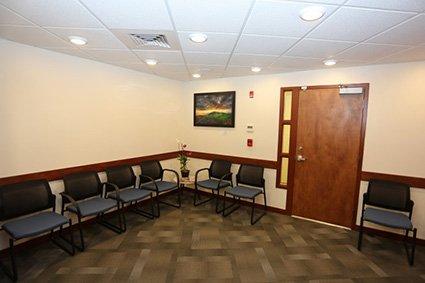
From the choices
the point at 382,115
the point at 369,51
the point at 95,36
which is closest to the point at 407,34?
the point at 369,51

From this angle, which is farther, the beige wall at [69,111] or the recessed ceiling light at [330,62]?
the recessed ceiling light at [330,62]

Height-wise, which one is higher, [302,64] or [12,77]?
[302,64]

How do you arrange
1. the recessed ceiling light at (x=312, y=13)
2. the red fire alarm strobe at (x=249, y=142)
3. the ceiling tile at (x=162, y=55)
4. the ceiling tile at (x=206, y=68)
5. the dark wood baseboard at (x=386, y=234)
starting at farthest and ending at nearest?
the red fire alarm strobe at (x=249, y=142) → the ceiling tile at (x=206, y=68) → the dark wood baseboard at (x=386, y=234) → the ceiling tile at (x=162, y=55) → the recessed ceiling light at (x=312, y=13)

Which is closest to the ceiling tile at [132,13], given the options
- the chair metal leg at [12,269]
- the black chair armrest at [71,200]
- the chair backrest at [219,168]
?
the black chair armrest at [71,200]

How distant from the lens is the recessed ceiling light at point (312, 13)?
157cm

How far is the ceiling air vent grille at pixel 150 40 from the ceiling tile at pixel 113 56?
0.44 metres

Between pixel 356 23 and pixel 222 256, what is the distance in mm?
2660

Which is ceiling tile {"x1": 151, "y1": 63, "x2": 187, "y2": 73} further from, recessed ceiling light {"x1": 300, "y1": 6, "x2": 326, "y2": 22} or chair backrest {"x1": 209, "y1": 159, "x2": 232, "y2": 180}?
recessed ceiling light {"x1": 300, "y1": 6, "x2": 326, "y2": 22}

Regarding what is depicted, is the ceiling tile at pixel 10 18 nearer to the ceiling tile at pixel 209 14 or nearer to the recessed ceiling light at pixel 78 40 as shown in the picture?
the recessed ceiling light at pixel 78 40

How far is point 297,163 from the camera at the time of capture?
3697 mm

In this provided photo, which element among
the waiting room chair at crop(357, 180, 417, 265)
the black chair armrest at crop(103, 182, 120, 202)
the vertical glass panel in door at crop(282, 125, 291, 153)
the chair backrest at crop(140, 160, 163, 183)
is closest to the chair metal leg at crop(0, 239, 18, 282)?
the black chair armrest at crop(103, 182, 120, 202)

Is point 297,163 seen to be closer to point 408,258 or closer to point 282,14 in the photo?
point 408,258

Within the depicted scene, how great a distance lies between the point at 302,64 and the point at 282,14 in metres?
1.66

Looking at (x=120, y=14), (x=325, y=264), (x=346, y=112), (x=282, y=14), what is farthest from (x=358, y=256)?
(x=120, y=14)
